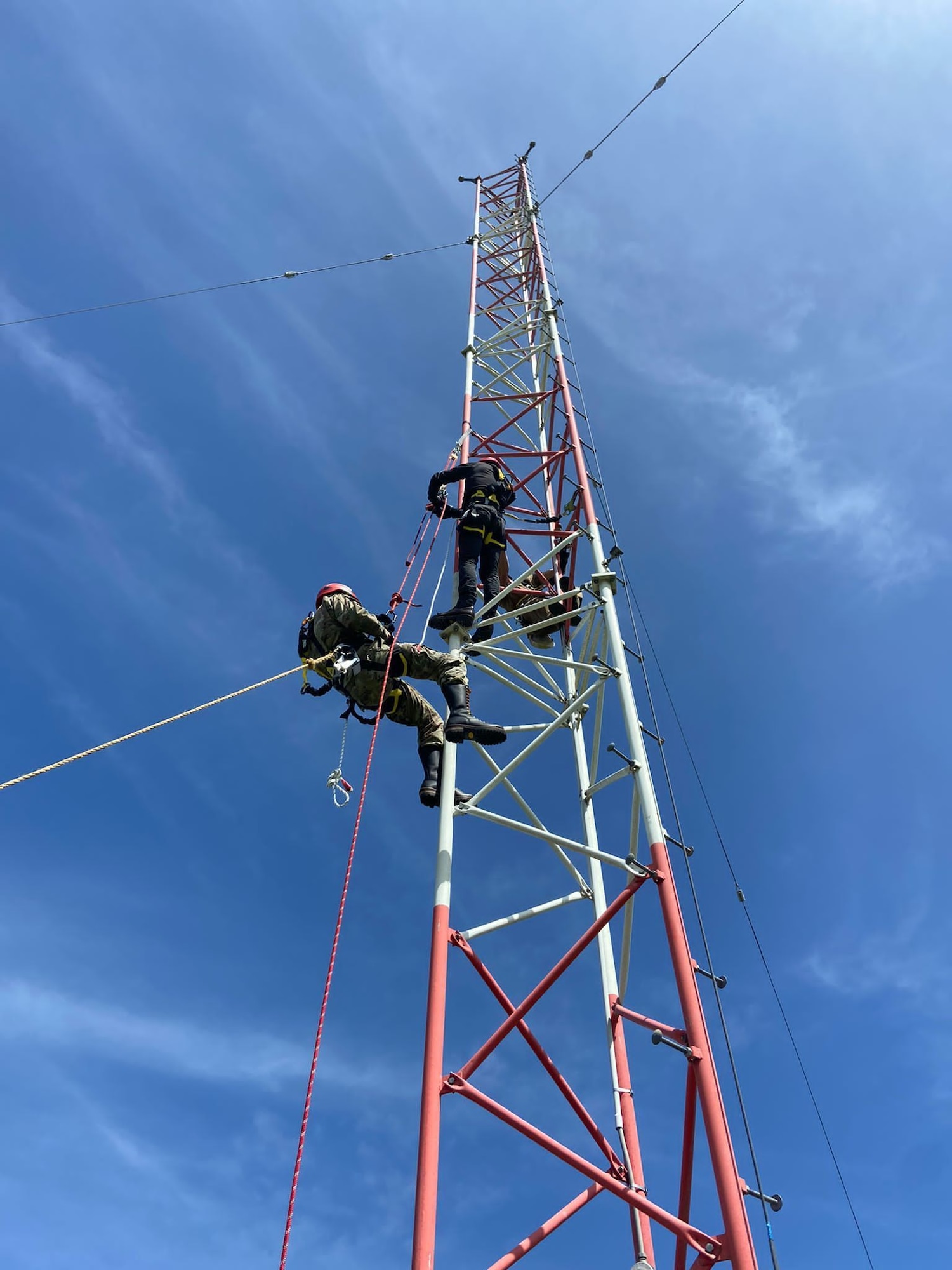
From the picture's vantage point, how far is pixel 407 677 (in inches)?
337

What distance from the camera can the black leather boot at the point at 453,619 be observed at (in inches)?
352

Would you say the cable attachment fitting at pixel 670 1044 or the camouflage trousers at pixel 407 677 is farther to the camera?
the camouflage trousers at pixel 407 677

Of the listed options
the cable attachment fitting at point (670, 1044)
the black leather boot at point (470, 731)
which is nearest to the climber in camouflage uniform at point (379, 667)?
the black leather boot at point (470, 731)

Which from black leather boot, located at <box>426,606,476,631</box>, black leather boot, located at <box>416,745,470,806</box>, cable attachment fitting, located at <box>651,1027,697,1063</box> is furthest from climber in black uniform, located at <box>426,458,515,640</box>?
cable attachment fitting, located at <box>651,1027,697,1063</box>

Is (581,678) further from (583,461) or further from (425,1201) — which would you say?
(425,1201)

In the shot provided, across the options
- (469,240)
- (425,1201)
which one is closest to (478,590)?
(425,1201)

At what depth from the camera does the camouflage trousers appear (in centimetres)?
831

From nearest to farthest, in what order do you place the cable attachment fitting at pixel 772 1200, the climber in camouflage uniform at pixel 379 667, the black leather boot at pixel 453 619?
the cable attachment fitting at pixel 772 1200
the climber in camouflage uniform at pixel 379 667
the black leather boot at pixel 453 619

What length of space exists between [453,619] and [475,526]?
1.49m

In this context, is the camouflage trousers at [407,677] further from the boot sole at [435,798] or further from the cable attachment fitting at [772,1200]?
the cable attachment fitting at [772,1200]

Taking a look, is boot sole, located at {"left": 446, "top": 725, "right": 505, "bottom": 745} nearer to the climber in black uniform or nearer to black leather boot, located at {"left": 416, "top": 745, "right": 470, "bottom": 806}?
→ black leather boot, located at {"left": 416, "top": 745, "right": 470, "bottom": 806}

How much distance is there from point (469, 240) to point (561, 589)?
9710 mm

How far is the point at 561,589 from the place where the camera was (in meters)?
10.3

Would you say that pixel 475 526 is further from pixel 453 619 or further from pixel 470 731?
pixel 470 731
